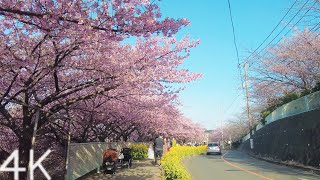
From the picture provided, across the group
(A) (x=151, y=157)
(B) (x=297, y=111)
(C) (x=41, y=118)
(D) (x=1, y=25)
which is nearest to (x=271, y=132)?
(B) (x=297, y=111)

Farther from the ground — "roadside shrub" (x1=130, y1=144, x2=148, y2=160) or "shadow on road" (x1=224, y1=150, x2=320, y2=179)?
"roadside shrub" (x1=130, y1=144, x2=148, y2=160)

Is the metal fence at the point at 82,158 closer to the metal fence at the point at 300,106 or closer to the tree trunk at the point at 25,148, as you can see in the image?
the tree trunk at the point at 25,148

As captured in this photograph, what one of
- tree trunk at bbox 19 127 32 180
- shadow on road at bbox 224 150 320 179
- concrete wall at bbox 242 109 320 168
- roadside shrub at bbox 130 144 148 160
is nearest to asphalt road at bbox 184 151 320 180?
shadow on road at bbox 224 150 320 179

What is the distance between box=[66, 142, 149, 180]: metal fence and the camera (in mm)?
11289

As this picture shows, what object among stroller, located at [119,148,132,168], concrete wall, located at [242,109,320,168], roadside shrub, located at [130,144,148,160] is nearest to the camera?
stroller, located at [119,148,132,168]

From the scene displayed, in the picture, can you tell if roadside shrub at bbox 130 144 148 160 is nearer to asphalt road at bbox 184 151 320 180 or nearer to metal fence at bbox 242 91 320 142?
asphalt road at bbox 184 151 320 180

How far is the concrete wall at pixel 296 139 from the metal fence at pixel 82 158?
1143 centimetres

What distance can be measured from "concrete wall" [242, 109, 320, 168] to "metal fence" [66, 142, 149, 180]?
11.4 metres

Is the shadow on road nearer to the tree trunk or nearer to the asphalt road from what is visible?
the asphalt road

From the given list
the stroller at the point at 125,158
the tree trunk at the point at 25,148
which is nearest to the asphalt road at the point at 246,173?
the stroller at the point at 125,158

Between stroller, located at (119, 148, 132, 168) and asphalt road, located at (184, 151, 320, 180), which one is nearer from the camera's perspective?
asphalt road, located at (184, 151, 320, 180)

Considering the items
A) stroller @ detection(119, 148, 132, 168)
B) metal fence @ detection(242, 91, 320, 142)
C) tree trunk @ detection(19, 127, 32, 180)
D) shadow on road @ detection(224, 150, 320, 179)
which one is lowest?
shadow on road @ detection(224, 150, 320, 179)

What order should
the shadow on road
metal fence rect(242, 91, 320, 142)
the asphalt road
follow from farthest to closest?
1. metal fence rect(242, 91, 320, 142)
2. the shadow on road
3. the asphalt road

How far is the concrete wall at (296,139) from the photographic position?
18.7 metres
